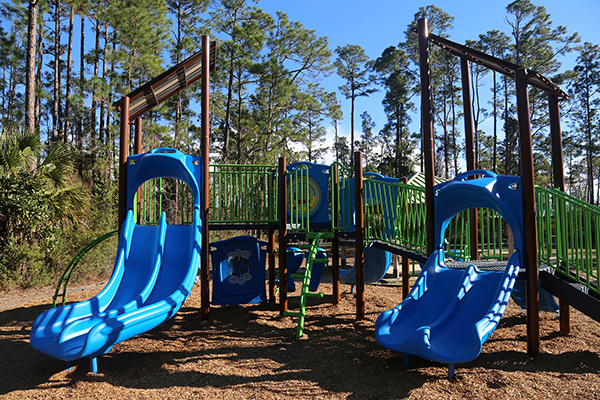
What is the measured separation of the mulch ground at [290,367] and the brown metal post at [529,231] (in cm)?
36

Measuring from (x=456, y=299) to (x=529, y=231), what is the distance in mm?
1319

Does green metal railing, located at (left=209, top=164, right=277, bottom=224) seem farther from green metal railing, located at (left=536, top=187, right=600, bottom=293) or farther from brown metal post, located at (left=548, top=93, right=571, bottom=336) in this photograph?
brown metal post, located at (left=548, top=93, right=571, bottom=336)

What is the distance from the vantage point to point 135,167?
6.72 metres

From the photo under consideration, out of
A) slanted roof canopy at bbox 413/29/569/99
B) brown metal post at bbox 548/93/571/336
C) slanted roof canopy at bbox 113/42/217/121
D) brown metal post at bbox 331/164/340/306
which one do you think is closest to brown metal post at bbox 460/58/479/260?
slanted roof canopy at bbox 413/29/569/99

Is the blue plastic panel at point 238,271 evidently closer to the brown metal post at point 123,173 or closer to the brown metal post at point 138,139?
the brown metal post at point 123,173

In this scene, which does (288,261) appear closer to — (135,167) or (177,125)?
(135,167)

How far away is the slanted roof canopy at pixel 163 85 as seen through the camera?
24.1 feet

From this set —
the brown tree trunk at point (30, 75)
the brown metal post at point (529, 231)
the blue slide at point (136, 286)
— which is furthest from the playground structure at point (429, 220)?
the brown tree trunk at point (30, 75)

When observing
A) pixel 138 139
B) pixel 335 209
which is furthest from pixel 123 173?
pixel 335 209

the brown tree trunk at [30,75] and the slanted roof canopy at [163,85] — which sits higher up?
the brown tree trunk at [30,75]

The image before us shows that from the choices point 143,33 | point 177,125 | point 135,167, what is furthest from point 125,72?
point 135,167

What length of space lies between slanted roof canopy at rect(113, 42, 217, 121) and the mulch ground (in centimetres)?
430

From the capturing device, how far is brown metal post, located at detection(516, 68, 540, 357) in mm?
4844

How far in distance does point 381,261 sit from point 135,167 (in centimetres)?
573
